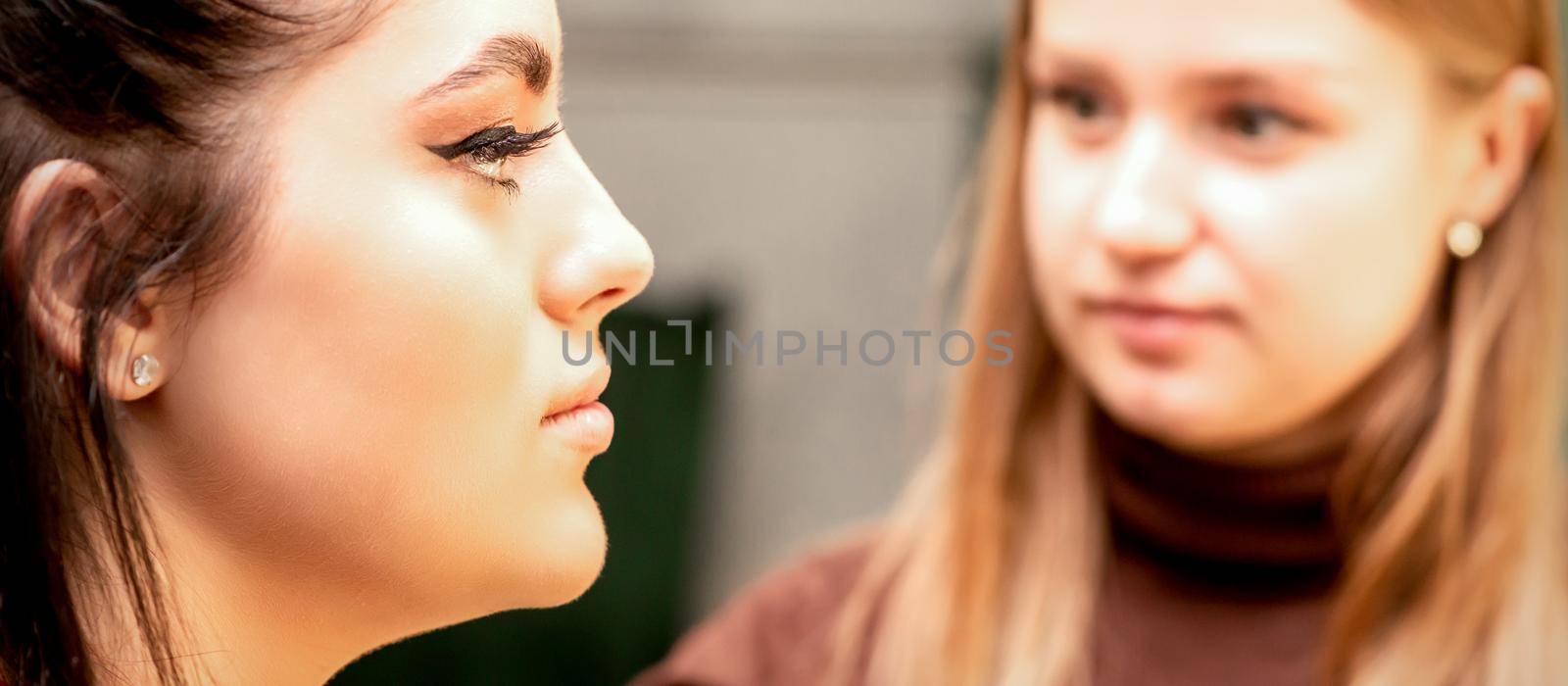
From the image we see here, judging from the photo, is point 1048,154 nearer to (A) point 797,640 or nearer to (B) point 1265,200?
(B) point 1265,200

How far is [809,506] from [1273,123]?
58 centimetres

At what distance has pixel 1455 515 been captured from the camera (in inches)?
32.4

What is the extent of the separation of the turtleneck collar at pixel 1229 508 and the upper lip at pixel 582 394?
0.48 metres

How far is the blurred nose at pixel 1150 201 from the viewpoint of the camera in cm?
71

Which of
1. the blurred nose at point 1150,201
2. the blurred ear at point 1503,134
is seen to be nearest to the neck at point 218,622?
the blurred nose at point 1150,201

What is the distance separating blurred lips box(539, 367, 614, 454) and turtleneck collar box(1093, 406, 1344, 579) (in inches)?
19.1

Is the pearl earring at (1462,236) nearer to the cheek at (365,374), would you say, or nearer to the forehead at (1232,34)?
the forehead at (1232,34)

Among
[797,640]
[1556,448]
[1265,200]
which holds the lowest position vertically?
[797,640]

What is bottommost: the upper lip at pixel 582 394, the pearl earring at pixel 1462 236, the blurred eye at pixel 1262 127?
the upper lip at pixel 582 394

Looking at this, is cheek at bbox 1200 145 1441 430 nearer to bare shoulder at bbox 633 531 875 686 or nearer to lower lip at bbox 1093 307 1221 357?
lower lip at bbox 1093 307 1221 357

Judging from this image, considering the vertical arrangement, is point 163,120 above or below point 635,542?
above

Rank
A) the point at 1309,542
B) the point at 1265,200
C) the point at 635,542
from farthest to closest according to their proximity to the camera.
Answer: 1. the point at 635,542
2. the point at 1309,542
3. the point at 1265,200

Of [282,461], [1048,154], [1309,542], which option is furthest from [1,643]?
[1309,542]

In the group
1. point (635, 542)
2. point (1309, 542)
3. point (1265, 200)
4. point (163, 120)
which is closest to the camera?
point (163, 120)
